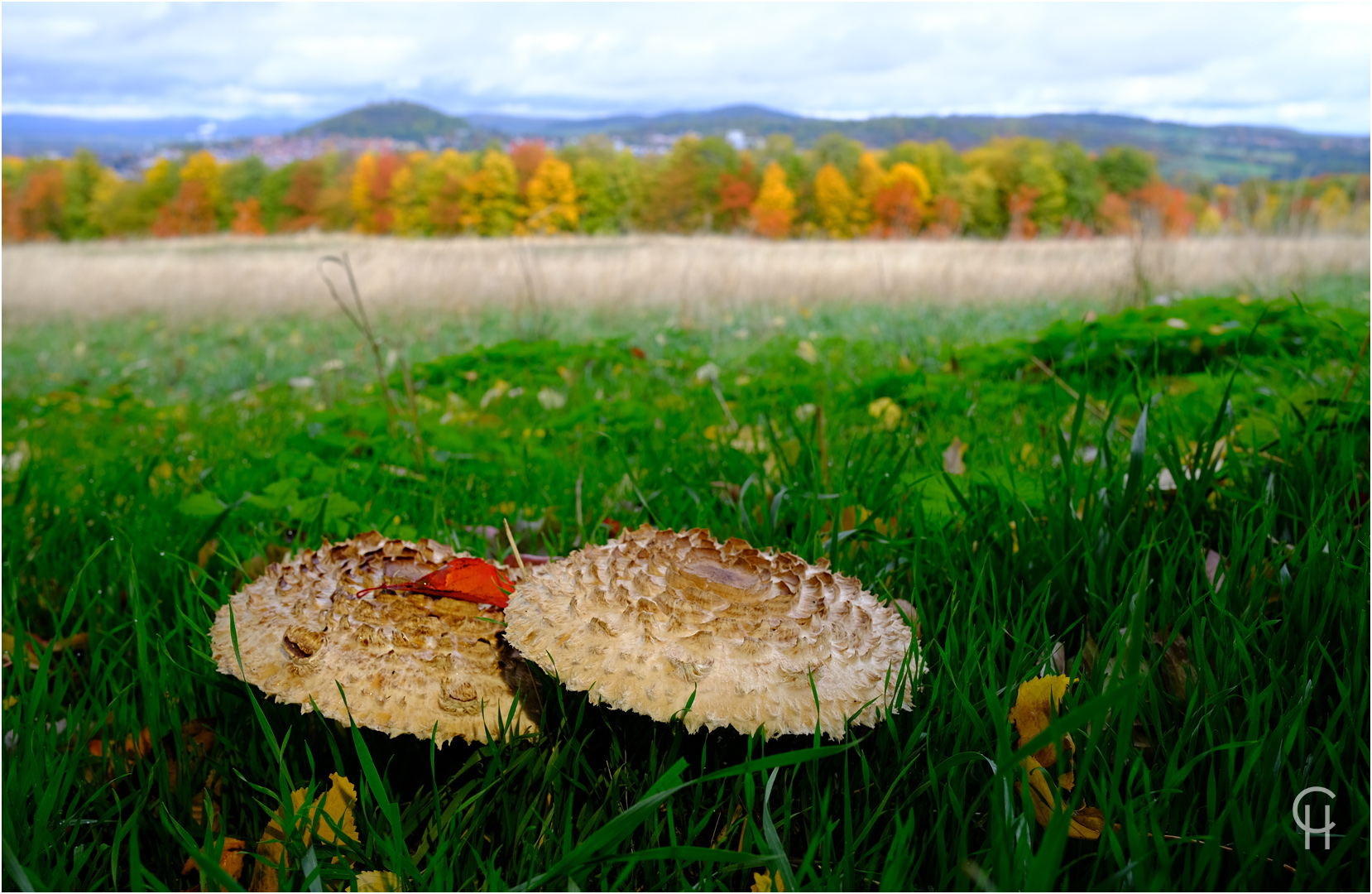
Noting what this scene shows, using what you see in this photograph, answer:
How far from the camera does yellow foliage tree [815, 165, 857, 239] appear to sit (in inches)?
1789

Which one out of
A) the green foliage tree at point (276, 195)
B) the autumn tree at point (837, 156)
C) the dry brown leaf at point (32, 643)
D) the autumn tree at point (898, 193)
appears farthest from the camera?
the green foliage tree at point (276, 195)

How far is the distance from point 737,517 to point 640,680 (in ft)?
2.82

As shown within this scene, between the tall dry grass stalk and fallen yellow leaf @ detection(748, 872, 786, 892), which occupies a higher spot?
fallen yellow leaf @ detection(748, 872, 786, 892)

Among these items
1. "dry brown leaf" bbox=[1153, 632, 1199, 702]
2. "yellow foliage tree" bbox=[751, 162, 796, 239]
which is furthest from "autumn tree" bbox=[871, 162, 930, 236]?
"dry brown leaf" bbox=[1153, 632, 1199, 702]

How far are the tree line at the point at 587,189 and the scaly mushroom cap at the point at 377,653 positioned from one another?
3637 centimetres

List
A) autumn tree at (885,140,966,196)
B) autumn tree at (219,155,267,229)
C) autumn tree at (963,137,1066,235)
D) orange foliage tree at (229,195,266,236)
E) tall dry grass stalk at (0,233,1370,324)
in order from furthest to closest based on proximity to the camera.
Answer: autumn tree at (219,155,267,229)
orange foliage tree at (229,195,266,236)
autumn tree at (885,140,966,196)
autumn tree at (963,137,1066,235)
tall dry grass stalk at (0,233,1370,324)

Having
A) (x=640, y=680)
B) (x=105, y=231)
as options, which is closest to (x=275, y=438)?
(x=640, y=680)

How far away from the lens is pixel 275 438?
3.29 m

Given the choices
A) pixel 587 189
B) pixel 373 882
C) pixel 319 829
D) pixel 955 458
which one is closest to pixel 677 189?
pixel 587 189

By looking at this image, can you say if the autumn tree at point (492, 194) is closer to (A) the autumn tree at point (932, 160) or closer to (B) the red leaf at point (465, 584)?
(A) the autumn tree at point (932, 160)

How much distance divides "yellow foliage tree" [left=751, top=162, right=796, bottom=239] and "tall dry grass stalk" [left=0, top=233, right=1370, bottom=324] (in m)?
27.4

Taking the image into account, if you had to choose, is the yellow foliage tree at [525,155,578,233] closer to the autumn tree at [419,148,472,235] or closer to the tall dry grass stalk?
the autumn tree at [419,148,472,235]

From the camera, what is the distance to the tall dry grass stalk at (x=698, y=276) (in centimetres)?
856

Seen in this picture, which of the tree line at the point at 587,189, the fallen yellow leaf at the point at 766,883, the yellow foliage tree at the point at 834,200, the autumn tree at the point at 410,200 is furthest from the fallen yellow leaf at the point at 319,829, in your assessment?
the autumn tree at the point at 410,200
